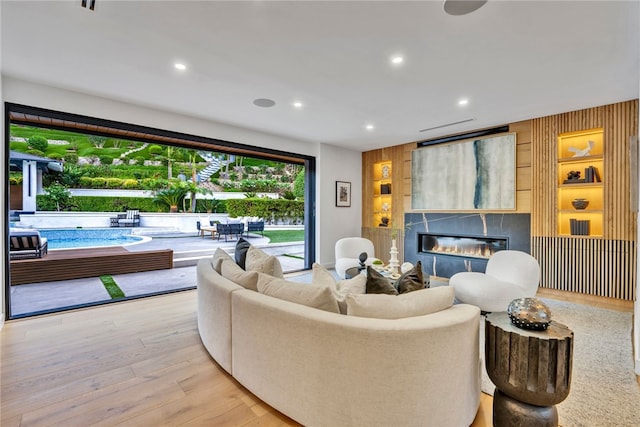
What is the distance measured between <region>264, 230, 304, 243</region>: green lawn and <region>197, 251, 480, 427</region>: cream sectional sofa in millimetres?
10141

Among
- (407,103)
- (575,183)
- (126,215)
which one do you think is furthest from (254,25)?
(126,215)

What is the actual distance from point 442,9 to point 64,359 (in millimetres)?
3816

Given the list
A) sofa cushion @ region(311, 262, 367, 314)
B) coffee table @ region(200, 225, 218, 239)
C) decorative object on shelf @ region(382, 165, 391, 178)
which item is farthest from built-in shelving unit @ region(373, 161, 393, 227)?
coffee table @ region(200, 225, 218, 239)

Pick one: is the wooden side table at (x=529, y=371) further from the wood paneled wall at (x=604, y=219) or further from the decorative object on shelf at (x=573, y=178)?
the decorative object on shelf at (x=573, y=178)

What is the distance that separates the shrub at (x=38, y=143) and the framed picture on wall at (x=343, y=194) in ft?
37.0

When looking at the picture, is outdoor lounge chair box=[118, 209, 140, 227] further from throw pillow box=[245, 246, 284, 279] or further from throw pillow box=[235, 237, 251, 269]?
throw pillow box=[245, 246, 284, 279]

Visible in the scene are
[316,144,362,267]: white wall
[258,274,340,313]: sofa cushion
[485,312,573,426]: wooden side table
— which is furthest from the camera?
[316,144,362,267]: white wall

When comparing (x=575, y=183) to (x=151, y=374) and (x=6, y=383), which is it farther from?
(x=6, y=383)

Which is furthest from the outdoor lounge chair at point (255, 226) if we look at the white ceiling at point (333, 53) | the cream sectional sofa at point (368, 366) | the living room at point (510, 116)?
the cream sectional sofa at point (368, 366)

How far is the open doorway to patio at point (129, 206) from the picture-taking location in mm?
4277

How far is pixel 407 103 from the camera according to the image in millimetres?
3834

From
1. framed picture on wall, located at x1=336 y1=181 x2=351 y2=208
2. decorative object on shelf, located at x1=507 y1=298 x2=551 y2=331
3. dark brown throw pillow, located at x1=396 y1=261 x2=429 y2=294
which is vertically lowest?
decorative object on shelf, located at x1=507 y1=298 x2=551 y2=331

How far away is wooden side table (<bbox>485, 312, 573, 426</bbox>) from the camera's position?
55.2 inches

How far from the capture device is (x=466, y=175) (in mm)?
5176
